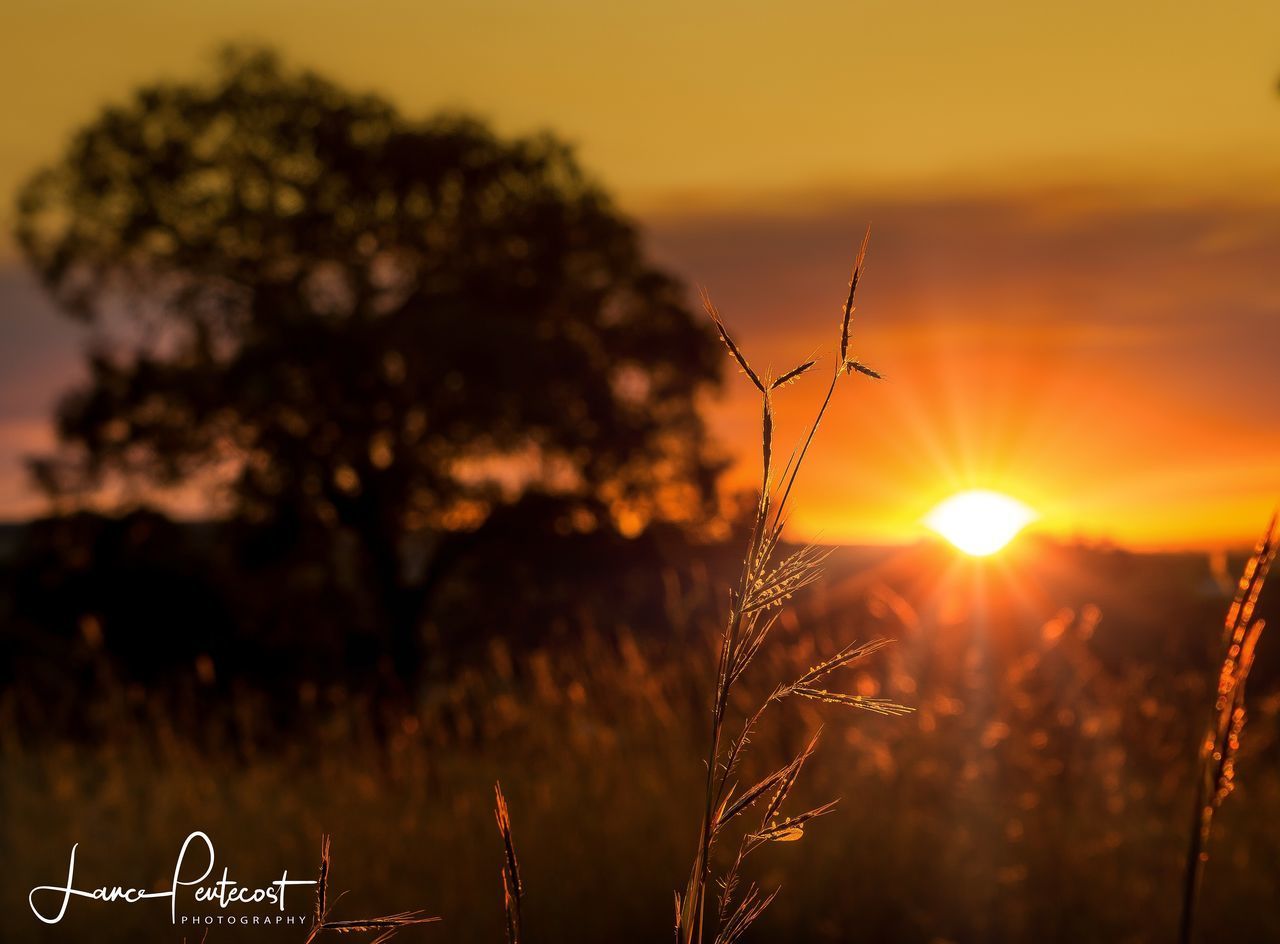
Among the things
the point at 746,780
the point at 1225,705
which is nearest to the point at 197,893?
the point at 746,780

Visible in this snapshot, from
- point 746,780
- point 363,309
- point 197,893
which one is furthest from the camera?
point 363,309

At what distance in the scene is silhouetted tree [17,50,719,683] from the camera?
2058cm

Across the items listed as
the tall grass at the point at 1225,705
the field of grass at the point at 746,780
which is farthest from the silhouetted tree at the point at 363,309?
the tall grass at the point at 1225,705

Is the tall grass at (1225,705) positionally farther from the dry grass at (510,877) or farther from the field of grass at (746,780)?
the field of grass at (746,780)

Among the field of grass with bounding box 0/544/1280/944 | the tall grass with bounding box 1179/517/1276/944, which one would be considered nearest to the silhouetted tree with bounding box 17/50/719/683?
the field of grass with bounding box 0/544/1280/944

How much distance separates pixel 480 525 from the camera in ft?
69.6

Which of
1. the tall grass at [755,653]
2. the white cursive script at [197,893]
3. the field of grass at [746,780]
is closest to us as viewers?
the tall grass at [755,653]

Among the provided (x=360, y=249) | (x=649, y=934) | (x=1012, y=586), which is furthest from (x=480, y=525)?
(x=649, y=934)

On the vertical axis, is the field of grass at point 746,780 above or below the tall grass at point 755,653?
below

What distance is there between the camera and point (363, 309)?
69.5ft

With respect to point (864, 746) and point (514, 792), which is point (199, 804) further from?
point (864, 746)

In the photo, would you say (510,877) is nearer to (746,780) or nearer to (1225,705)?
(1225,705)

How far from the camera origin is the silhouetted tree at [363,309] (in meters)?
20.6

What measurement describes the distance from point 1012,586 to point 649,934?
34.1ft
